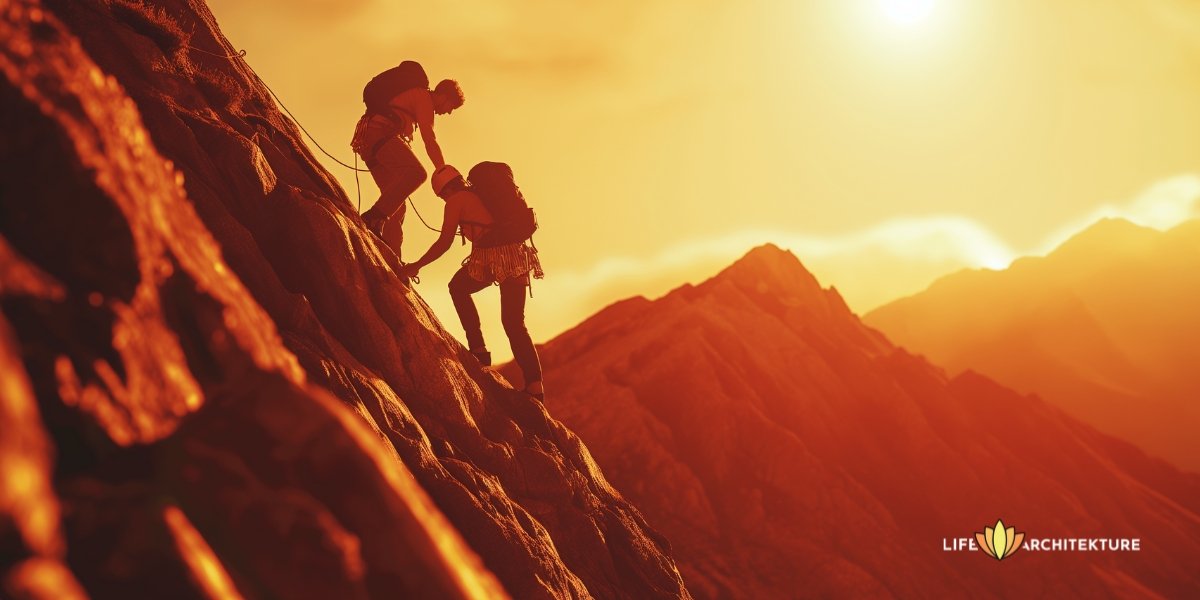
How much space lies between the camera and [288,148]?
1204 centimetres

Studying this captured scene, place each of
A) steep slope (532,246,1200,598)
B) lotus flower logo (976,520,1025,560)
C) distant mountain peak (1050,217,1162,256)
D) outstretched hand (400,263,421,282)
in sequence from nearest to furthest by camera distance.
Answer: outstretched hand (400,263,421,282), steep slope (532,246,1200,598), lotus flower logo (976,520,1025,560), distant mountain peak (1050,217,1162,256)

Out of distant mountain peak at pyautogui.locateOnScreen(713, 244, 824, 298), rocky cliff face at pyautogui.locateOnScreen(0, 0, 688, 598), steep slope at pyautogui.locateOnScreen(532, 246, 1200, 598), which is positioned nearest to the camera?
rocky cliff face at pyautogui.locateOnScreen(0, 0, 688, 598)

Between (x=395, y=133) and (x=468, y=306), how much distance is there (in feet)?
9.32

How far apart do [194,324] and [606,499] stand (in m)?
9.41

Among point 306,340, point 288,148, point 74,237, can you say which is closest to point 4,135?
point 74,237

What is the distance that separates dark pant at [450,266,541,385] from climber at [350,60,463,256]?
1.49 meters

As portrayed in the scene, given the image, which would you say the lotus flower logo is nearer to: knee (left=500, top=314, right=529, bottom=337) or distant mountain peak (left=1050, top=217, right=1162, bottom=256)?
knee (left=500, top=314, right=529, bottom=337)

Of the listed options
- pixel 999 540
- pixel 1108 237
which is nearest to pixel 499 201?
pixel 999 540

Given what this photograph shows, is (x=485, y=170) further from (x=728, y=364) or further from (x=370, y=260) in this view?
(x=728, y=364)

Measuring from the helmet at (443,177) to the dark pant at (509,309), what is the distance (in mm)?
1334

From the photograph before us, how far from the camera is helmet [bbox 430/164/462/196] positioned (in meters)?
12.6

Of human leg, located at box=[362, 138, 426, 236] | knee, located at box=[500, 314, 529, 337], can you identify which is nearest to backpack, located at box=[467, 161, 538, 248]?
human leg, located at box=[362, 138, 426, 236]

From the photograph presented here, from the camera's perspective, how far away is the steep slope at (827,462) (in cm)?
2764

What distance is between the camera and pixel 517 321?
1322 cm
